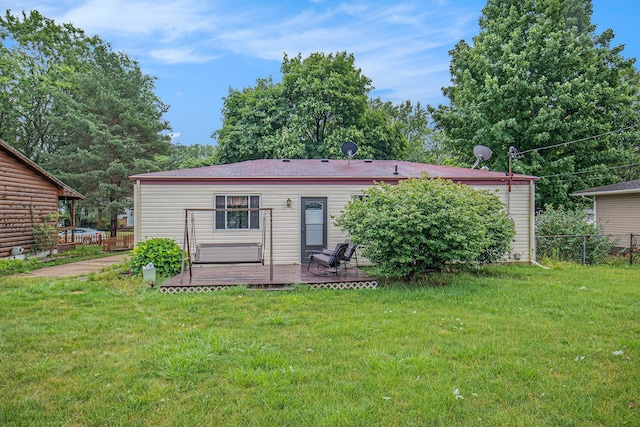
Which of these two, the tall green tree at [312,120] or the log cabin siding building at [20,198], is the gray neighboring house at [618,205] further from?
the log cabin siding building at [20,198]

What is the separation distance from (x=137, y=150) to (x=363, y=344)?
72.5 feet

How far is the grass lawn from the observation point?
3.00m

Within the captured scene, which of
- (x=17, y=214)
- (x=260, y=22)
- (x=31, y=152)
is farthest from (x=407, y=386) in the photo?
(x=31, y=152)

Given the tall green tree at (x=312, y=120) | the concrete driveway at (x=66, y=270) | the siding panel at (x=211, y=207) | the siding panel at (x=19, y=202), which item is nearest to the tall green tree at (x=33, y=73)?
the siding panel at (x=19, y=202)

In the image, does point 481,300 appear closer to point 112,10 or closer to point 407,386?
point 407,386

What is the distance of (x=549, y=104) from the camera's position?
17.6 metres

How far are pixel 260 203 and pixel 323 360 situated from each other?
724 cm

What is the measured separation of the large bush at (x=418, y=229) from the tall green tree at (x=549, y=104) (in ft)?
33.4

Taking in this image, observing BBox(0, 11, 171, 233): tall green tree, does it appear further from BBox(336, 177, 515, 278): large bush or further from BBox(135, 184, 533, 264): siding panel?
BBox(336, 177, 515, 278): large bush

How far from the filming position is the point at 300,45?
24609 mm

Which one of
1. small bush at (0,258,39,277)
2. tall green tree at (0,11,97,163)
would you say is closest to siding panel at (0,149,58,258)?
small bush at (0,258,39,277)

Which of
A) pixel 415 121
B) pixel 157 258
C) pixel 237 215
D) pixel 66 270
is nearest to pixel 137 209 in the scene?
pixel 157 258

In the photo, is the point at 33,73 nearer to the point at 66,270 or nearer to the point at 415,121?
the point at 66,270

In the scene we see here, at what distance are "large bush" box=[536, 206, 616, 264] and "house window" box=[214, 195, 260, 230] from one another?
8613 mm
